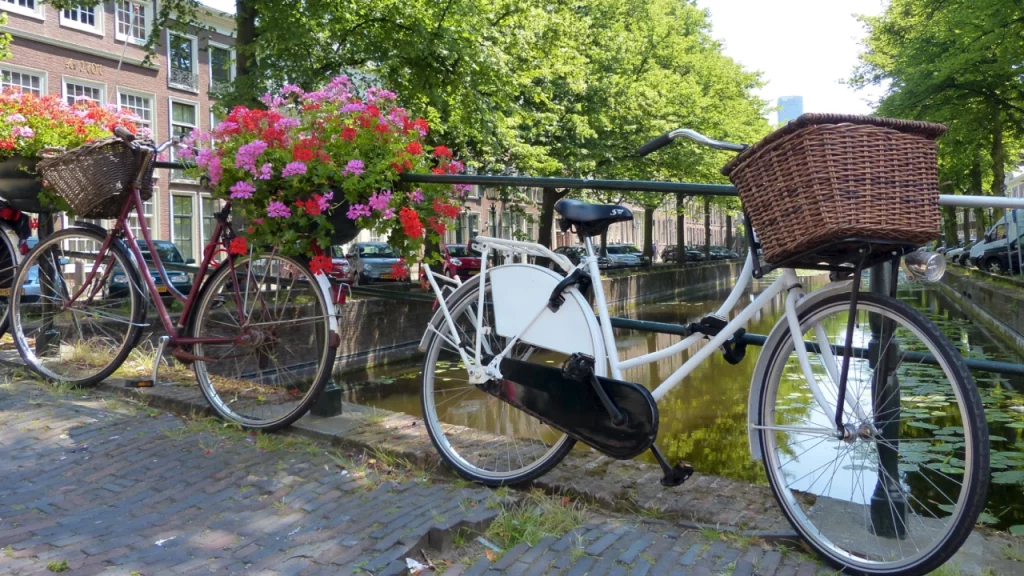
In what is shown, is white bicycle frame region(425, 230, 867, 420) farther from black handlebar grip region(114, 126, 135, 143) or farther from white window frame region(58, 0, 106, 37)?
white window frame region(58, 0, 106, 37)

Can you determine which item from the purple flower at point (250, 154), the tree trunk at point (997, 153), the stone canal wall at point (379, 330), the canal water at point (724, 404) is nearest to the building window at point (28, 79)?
the stone canal wall at point (379, 330)

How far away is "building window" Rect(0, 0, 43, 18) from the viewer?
26.0 m

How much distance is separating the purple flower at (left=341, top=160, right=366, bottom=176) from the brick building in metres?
24.3

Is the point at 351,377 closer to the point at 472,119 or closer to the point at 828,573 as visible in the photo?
the point at 472,119

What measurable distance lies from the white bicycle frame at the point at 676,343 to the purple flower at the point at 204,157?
1093mm

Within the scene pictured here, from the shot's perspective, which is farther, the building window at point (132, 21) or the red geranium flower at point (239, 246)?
the building window at point (132, 21)

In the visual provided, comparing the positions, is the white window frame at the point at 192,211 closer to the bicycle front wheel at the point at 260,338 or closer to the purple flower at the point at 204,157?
the bicycle front wheel at the point at 260,338

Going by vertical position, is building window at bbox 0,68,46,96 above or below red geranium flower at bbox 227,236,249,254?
above

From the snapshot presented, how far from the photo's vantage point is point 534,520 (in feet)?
8.16

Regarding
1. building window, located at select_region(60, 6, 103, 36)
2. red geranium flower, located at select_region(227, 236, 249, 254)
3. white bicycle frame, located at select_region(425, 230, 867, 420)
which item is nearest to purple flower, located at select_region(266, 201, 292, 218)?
red geranium flower, located at select_region(227, 236, 249, 254)

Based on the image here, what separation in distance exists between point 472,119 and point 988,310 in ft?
34.2

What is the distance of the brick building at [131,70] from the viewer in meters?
26.9

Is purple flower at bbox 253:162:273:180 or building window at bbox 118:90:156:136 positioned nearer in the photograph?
purple flower at bbox 253:162:273:180

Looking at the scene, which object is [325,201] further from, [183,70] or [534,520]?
[183,70]
